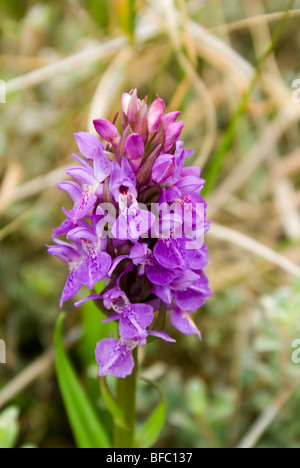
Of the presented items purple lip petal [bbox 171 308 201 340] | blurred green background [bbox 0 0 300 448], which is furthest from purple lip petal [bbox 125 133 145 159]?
blurred green background [bbox 0 0 300 448]

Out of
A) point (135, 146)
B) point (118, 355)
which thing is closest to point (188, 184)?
point (135, 146)

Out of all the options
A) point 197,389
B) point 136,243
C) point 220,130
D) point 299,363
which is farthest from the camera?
point 220,130

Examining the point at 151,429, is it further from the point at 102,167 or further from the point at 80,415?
the point at 102,167

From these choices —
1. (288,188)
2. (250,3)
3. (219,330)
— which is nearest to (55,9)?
(250,3)

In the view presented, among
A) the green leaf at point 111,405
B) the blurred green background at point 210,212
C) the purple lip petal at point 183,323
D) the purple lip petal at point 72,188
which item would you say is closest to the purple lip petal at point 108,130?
the purple lip petal at point 72,188

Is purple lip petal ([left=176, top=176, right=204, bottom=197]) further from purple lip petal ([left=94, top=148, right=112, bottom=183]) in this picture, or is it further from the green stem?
the green stem

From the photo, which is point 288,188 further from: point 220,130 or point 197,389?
point 197,389

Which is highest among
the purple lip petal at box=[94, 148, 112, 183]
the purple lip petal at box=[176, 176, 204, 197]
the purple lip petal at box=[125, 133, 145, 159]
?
the purple lip petal at box=[125, 133, 145, 159]
